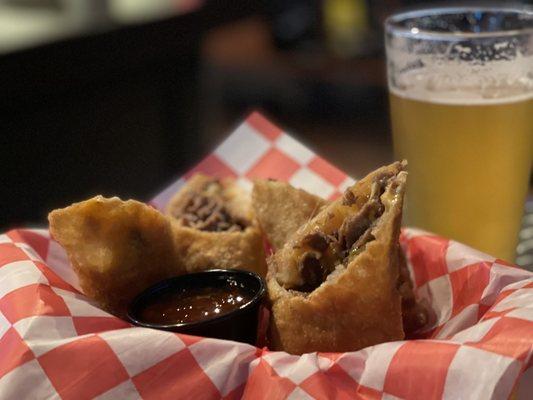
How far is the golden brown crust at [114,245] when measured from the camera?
1427mm

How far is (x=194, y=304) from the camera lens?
142 cm

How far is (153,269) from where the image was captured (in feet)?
5.09

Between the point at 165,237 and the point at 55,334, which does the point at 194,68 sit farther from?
the point at 55,334

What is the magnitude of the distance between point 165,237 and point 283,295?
0.33 metres

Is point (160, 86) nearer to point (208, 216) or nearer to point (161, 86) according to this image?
point (161, 86)

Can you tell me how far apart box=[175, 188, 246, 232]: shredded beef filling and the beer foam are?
21.2 inches

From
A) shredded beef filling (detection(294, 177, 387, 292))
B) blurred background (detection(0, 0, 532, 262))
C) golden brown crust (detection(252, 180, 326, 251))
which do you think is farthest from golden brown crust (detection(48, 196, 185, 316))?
blurred background (detection(0, 0, 532, 262))

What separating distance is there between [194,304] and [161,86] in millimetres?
3518

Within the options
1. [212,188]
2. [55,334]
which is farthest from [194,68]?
[55,334]

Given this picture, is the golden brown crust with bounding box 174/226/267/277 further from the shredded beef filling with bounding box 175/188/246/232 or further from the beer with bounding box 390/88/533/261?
the beer with bounding box 390/88/533/261

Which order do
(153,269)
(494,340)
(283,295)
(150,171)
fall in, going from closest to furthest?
(494,340)
(283,295)
(153,269)
(150,171)

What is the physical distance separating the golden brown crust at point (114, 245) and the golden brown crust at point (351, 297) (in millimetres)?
314

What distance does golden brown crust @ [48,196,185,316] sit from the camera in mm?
1427

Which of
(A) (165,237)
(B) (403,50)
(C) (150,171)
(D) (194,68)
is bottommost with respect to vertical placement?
(C) (150,171)
